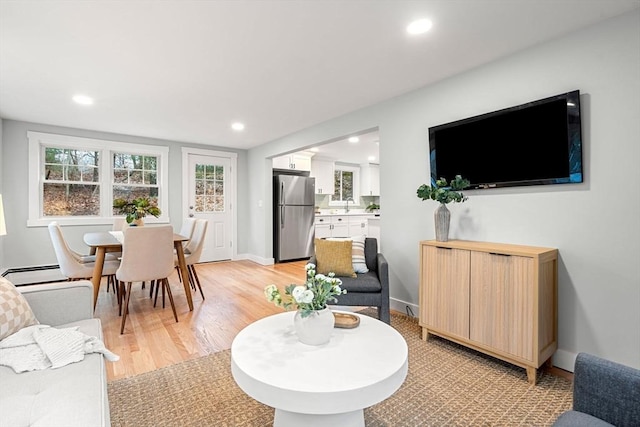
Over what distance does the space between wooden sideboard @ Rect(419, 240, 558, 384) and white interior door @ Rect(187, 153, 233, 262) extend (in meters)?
4.53

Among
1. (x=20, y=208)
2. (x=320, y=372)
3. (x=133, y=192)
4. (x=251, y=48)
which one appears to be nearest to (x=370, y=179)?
(x=133, y=192)

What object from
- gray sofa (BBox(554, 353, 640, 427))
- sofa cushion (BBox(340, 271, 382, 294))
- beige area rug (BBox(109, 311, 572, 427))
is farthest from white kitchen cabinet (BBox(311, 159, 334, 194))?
gray sofa (BBox(554, 353, 640, 427))

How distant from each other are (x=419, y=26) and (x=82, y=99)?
138 inches

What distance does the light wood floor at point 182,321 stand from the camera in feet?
7.52

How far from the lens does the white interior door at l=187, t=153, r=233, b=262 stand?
5.79m

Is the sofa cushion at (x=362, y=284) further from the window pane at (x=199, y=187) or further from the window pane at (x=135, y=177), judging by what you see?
the window pane at (x=135, y=177)

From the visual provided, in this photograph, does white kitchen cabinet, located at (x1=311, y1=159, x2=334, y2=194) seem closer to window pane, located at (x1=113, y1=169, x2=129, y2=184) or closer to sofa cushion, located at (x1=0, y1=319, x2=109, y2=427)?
window pane, located at (x1=113, y1=169, x2=129, y2=184)

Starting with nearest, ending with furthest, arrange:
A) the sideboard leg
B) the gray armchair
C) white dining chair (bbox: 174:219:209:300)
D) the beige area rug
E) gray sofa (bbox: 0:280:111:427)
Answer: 1. gray sofa (bbox: 0:280:111:427)
2. the beige area rug
3. the sideboard leg
4. the gray armchair
5. white dining chair (bbox: 174:219:209:300)

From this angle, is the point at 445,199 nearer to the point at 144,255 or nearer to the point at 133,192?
the point at 144,255

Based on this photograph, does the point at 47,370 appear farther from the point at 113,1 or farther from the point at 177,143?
the point at 177,143

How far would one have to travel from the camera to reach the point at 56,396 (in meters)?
1.04

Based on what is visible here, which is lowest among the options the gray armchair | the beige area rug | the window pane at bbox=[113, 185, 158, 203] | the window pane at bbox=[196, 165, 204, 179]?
the beige area rug

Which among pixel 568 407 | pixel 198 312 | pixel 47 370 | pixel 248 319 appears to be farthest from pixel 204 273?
pixel 568 407

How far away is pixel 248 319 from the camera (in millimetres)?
3066
